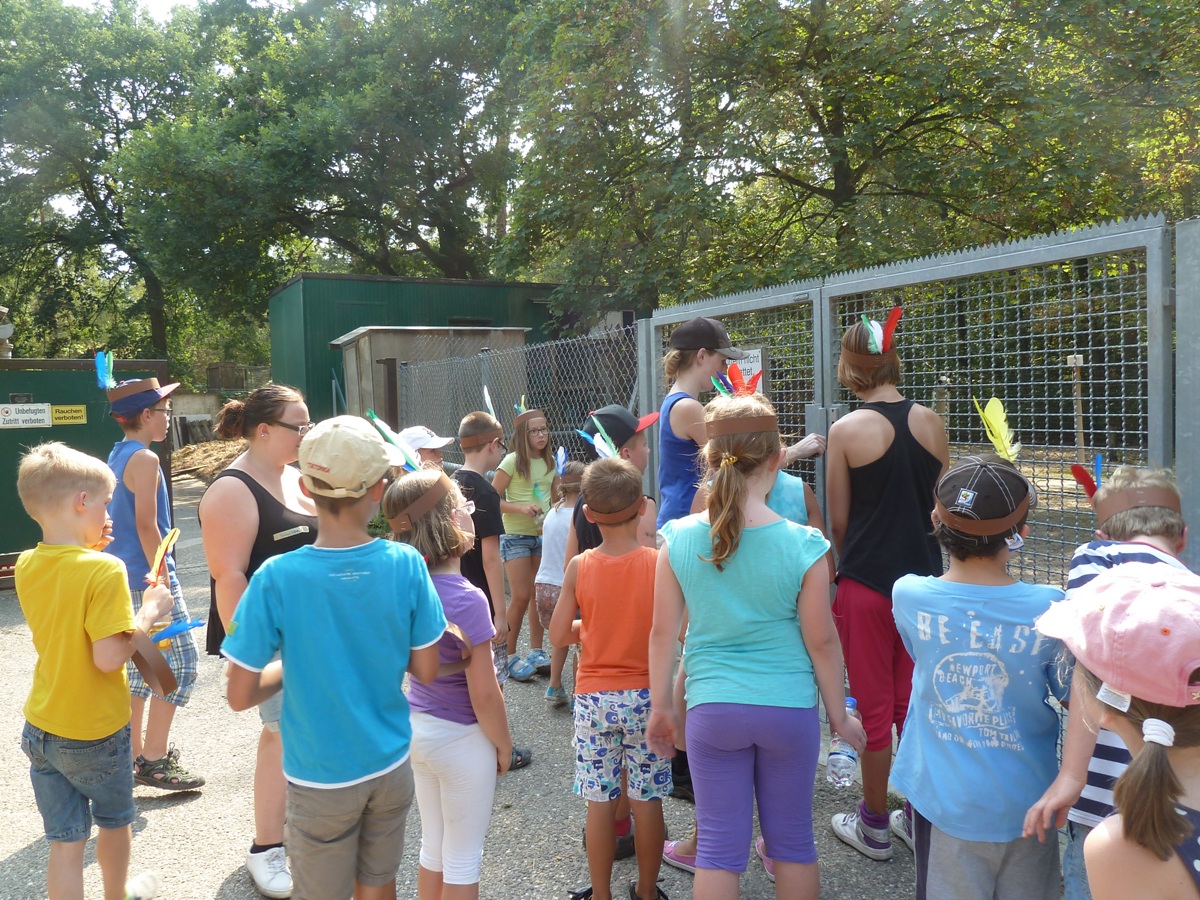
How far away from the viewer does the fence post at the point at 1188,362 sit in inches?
102

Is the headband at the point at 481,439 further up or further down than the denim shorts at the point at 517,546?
further up

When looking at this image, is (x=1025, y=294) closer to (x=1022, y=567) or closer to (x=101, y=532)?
Result: (x=1022, y=567)

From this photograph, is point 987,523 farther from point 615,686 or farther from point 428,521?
point 428,521

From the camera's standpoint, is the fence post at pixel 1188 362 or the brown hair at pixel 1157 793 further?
the fence post at pixel 1188 362

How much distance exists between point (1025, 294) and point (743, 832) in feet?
7.90

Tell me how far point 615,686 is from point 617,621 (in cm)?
22

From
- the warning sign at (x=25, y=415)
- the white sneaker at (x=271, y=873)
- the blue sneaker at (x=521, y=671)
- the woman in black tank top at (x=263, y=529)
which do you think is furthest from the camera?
the warning sign at (x=25, y=415)

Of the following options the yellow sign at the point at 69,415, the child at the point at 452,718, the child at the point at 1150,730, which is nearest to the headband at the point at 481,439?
the child at the point at 452,718

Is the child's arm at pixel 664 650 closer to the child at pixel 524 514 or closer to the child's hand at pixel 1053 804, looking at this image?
the child's hand at pixel 1053 804

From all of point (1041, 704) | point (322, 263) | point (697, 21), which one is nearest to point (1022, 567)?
point (1041, 704)

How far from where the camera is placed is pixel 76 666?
2689mm

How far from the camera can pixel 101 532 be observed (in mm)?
2857

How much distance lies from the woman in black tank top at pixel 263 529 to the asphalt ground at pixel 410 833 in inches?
10.7

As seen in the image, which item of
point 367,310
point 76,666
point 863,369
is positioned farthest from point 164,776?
point 367,310
